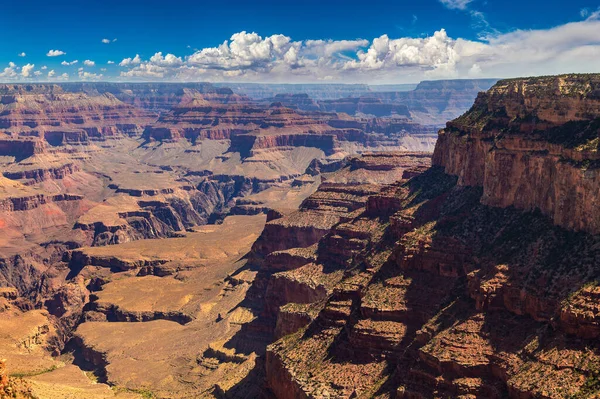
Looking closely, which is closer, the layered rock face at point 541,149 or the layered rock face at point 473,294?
the layered rock face at point 473,294

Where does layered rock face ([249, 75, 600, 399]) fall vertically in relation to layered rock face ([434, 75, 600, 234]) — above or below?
below

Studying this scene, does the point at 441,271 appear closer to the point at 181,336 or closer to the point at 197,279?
the point at 181,336

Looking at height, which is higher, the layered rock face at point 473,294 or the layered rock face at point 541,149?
the layered rock face at point 541,149

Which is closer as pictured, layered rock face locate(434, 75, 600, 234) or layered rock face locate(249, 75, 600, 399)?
layered rock face locate(249, 75, 600, 399)

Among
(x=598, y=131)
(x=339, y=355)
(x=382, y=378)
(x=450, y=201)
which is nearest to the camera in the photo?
(x=598, y=131)

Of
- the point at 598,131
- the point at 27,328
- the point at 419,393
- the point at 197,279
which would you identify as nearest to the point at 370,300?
the point at 419,393
